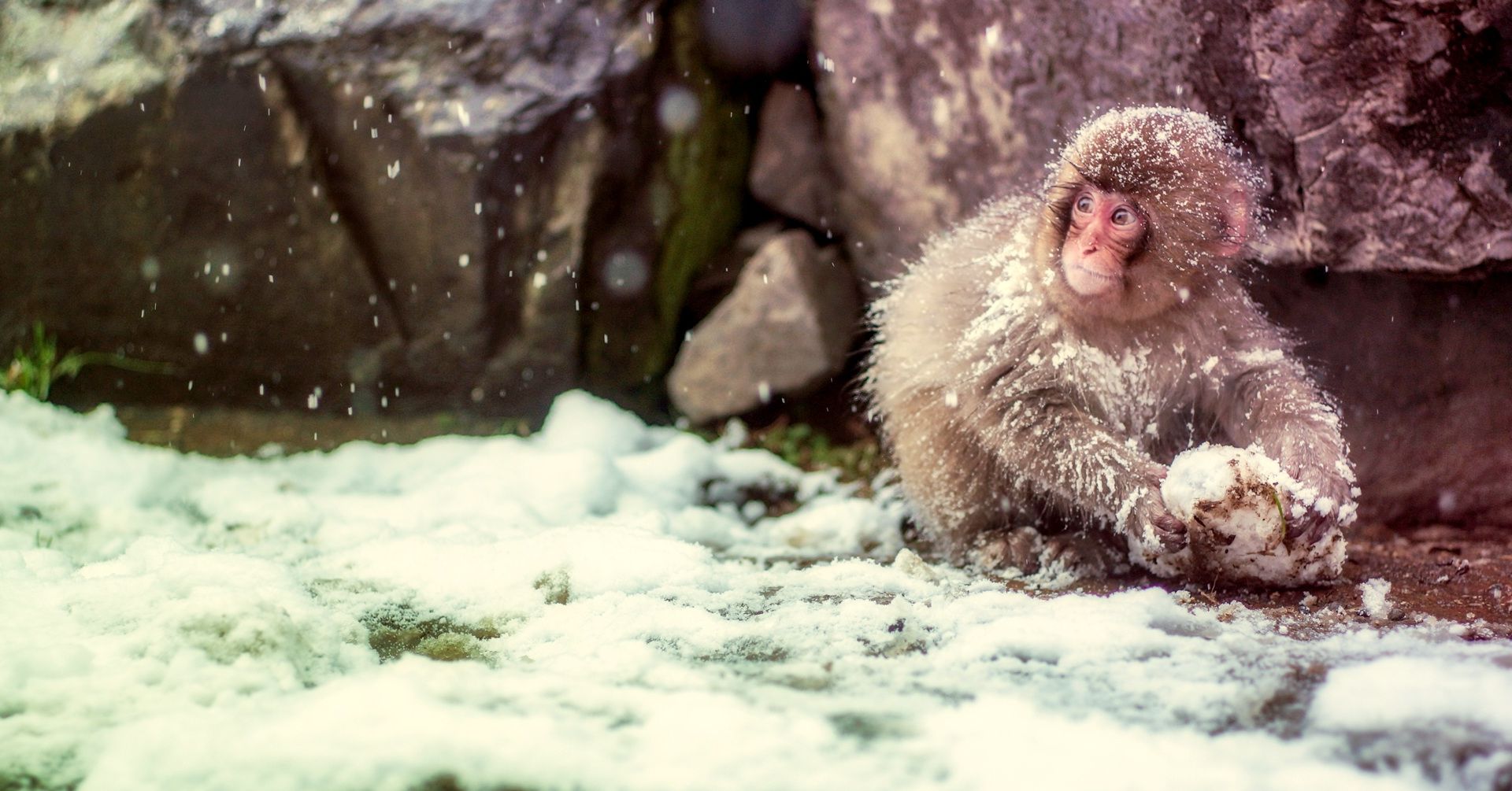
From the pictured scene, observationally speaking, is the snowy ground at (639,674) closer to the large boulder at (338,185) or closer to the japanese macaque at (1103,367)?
the japanese macaque at (1103,367)

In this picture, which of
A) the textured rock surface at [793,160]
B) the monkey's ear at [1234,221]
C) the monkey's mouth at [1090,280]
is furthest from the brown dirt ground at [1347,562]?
the textured rock surface at [793,160]

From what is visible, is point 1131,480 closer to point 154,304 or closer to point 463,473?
point 463,473

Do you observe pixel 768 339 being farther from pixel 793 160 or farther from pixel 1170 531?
pixel 1170 531

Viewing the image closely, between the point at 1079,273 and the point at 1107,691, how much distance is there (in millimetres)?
1097

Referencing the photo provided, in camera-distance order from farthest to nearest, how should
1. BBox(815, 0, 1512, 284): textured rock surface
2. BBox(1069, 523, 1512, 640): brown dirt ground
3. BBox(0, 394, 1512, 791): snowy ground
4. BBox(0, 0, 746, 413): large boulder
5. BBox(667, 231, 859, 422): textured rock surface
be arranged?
1. BBox(667, 231, 859, 422): textured rock surface
2. BBox(0, 0, 746, 413): large boulder
3. BBox(815, 0, 1512, 284): textured rock surface
4. BBox(1069, 523, 1512, 640): brown dirt ground
5. BBox(0, 394, 1512, 791): snowy ground

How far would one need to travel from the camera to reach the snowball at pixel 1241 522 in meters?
2.54

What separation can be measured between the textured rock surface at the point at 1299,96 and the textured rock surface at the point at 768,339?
701 millimetres

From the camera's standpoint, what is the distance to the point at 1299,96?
298 cm

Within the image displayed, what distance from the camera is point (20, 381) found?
4.01 meters

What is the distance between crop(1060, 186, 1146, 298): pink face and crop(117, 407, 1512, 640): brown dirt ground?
710mm

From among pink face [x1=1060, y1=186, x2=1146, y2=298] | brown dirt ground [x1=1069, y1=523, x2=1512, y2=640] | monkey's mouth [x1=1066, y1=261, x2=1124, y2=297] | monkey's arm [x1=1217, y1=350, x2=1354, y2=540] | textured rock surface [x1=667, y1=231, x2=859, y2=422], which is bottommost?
brown dirt ground [x1=1069, y1=523, x2=1512, y2=640]

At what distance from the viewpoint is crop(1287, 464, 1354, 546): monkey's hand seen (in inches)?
101

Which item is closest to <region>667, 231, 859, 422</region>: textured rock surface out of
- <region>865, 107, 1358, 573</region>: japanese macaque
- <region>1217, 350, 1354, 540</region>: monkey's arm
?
<region>865, 107, 1358, 573</region>: japanese macaque

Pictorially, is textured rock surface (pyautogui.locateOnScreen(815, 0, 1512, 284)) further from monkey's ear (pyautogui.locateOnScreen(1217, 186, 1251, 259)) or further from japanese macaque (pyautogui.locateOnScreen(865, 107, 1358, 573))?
monkey's ear (pyautogui.locateOnScreen(1217, 186, 1251, 259))
